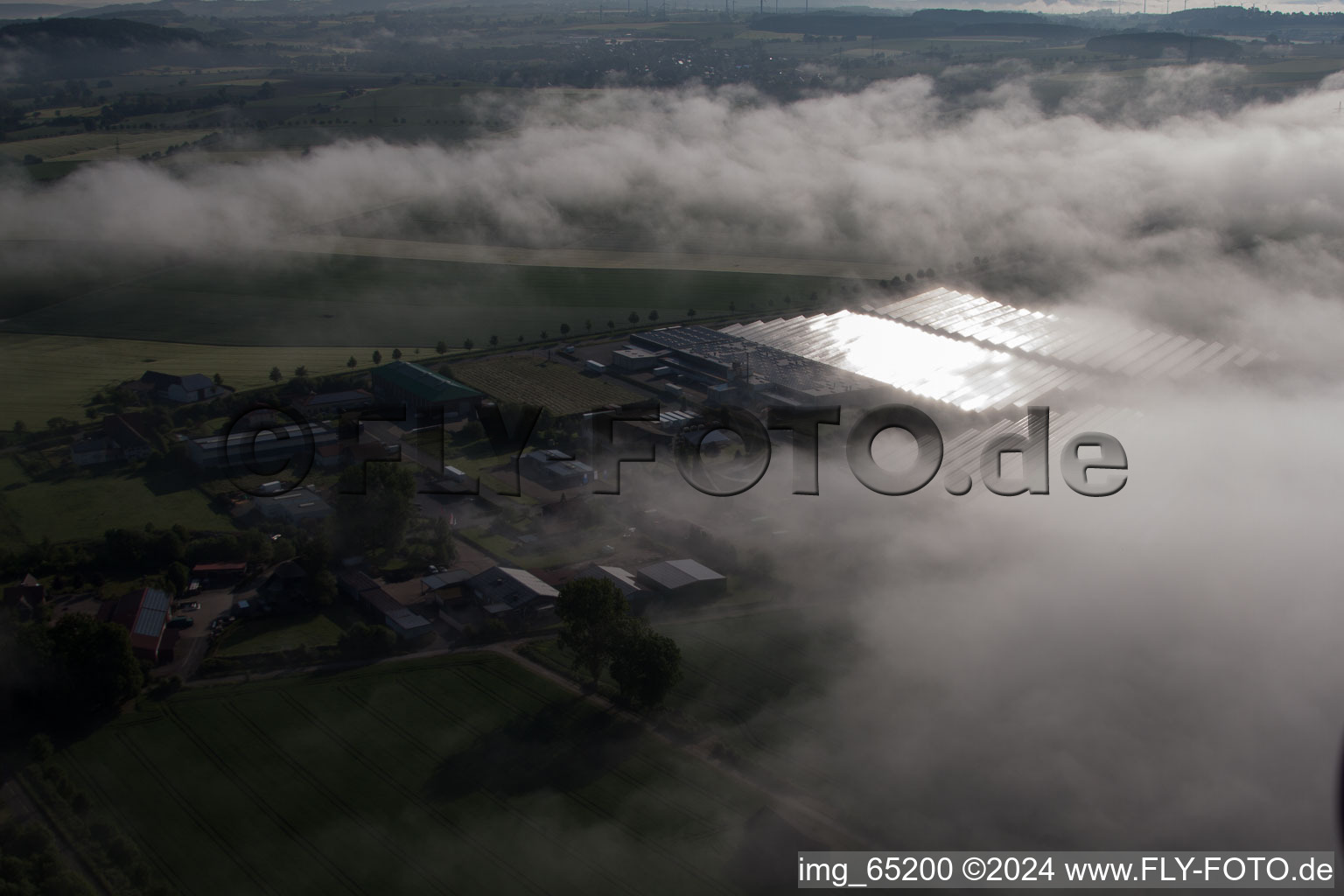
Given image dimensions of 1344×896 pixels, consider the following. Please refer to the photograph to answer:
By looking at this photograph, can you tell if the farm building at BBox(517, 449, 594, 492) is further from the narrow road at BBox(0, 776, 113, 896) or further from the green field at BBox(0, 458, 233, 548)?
the narrow road at BBox(0, 776, 113, 896)

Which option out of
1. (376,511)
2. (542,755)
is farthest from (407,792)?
(376,511)

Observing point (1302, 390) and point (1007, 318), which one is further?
point (1007, 318)

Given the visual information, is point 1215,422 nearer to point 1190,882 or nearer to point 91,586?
point 1190,882

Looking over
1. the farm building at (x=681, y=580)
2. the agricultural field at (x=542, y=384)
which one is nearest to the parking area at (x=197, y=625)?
the farm building at (x=681, y=580)

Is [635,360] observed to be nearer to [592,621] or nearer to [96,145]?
[592,621]

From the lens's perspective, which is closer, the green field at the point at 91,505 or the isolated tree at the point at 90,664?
the isolated tree at the point at 90,664

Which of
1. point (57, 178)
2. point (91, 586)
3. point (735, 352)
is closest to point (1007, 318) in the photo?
point (735, 352)

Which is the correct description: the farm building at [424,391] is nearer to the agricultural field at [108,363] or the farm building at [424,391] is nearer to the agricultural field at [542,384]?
the agricultural field at [542,384]
